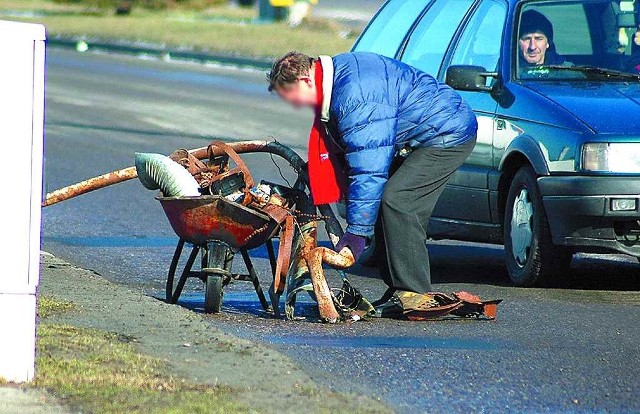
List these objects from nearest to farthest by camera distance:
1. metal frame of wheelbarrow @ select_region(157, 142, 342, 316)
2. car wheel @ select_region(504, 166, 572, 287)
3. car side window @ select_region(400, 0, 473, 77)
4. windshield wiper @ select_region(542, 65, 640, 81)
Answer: metal frame of wheelbarrow @ select_region(157, 142, 342, 316)
car wheel @ select_region(504, 166, 572, 287)
windshield wiper @ select_region(542, 65, 640, 81)
car side window @ select_region(400, 0, 473, 77)

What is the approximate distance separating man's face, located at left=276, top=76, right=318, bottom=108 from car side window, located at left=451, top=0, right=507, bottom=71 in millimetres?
2285

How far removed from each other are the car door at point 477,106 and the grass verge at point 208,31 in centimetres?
1842

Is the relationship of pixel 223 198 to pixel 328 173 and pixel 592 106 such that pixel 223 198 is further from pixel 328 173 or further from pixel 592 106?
pixel 592 106

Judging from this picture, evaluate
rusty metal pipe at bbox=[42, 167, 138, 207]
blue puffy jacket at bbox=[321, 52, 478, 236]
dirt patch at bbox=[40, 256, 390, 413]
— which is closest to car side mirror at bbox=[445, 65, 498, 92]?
blue puffy jacket at bbox=[321, 52, 478, 236]

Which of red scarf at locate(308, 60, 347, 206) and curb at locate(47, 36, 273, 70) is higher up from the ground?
red scarf at locate(308, 60, 347, 206)

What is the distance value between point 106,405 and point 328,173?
2.43m

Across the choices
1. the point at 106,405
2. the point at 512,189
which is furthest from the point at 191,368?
the point at 512,189

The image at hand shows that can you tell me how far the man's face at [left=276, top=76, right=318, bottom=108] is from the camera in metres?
7.14

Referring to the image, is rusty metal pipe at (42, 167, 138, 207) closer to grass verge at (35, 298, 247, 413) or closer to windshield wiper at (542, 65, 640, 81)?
grass verge at (35, 298, 247, 413)

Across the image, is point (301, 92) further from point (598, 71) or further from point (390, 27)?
point (390, 27)

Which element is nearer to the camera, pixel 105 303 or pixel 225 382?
pixel 225 382

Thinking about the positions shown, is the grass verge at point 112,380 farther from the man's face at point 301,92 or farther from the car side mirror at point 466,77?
the car side mirror at point 466,77

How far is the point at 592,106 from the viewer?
Result: 27.5 ft

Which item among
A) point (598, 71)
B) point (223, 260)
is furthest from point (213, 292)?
point (598, 71)
